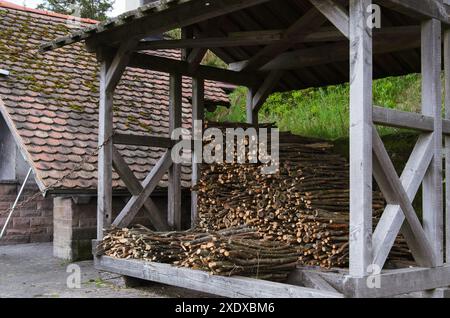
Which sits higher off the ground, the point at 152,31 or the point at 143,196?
the point at 152,31

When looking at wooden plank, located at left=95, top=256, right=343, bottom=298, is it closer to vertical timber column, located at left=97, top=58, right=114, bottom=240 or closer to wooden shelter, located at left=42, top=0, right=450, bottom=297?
wooden shelter, located at left=42, top=0, right=450, bottom=297

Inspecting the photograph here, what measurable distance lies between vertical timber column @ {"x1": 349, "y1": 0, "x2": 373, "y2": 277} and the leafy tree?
2187cm

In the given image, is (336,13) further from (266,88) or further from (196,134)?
(266,88)

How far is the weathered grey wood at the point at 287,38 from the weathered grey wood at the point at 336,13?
185cm

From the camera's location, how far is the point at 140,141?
27.7ft

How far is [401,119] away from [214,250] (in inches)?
86.5

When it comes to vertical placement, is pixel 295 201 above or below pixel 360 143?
below

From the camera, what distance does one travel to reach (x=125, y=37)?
24.7 ft

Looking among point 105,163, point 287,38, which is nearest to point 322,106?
point 287,38

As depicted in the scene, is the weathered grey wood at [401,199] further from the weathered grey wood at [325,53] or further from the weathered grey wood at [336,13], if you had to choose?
the weathered grey wood at [325,53]

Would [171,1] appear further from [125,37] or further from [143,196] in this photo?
[143,196]
